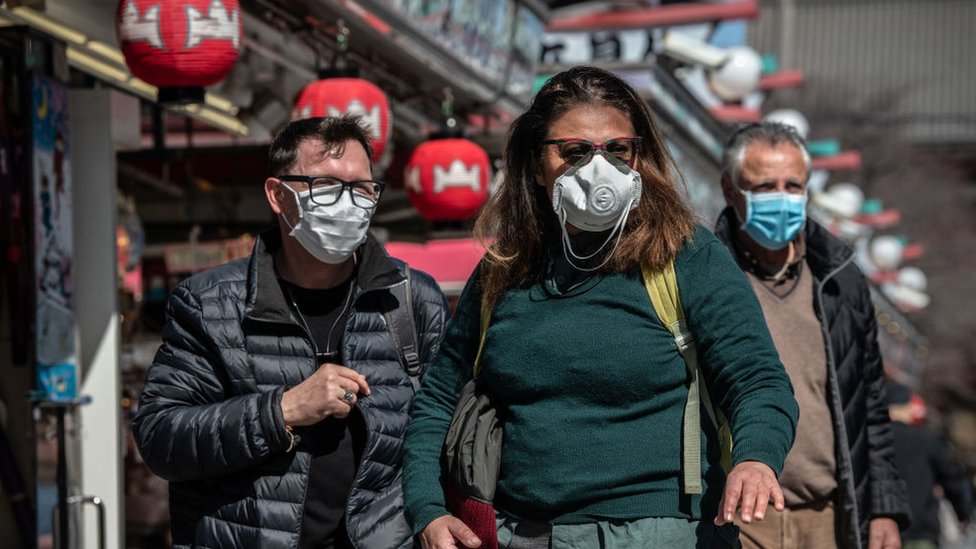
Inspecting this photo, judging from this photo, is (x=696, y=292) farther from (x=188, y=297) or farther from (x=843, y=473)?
(x=843, y=473)

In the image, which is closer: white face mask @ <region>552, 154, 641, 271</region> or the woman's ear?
white face mask @ <region>552, 154, 641, 271</region>

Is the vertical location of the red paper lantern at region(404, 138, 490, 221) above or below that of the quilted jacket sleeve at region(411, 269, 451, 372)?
above

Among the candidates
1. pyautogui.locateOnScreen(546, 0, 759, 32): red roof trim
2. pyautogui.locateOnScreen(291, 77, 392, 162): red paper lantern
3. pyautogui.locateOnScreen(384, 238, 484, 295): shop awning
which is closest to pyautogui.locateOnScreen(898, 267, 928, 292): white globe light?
pyautogui.locateOnScreen(546, 0, 759, 32): red roof trim

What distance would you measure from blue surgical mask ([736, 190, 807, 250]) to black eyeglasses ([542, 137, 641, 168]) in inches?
61.2

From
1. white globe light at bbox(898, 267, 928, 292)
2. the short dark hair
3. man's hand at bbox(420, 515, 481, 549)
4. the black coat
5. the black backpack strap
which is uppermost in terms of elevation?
the short dark hair

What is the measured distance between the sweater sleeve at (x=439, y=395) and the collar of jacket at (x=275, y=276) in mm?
414

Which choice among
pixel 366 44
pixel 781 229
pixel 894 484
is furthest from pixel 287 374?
pixel 366 44

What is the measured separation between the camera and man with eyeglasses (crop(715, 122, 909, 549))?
432cm

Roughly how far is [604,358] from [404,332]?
0.90m

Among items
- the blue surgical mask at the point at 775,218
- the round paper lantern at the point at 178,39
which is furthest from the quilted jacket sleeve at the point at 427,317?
the round paper lantern at the point at 178,39

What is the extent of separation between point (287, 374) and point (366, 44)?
15.5ft

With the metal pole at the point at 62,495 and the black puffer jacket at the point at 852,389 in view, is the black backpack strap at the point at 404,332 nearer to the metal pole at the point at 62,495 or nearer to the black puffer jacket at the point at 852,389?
the black puffer jacket at the point at 852,389

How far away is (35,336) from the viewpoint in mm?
6359

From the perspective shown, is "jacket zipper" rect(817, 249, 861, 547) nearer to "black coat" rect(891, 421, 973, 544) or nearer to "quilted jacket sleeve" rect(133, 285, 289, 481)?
"quilted jacket sleeve" rect(133, 285, 289, 481)
